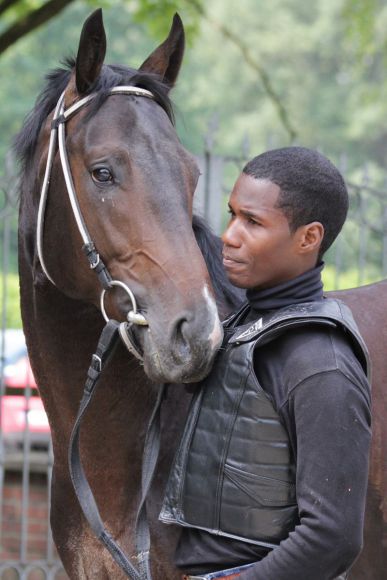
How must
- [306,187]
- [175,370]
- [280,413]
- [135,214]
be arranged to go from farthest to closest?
[135,214], [175,370], [306,187], [280,413]

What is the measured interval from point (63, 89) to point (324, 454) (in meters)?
1.39

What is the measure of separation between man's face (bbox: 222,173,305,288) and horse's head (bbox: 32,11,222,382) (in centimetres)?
14

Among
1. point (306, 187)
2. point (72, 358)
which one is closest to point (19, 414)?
point (72, 358)

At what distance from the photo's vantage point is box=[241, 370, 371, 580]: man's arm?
5.51ft

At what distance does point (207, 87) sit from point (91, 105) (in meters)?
28.2

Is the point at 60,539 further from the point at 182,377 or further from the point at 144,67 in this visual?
the point at 144,67

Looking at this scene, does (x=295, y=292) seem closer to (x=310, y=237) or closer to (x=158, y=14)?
(x=310, y=237)

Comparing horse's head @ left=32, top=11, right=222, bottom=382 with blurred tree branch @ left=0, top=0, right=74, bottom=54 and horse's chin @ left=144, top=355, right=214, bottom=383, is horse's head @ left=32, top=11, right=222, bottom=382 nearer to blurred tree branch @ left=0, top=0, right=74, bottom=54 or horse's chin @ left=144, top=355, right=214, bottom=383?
horse's chin @ left=144, top=355, right=214, bottom=383

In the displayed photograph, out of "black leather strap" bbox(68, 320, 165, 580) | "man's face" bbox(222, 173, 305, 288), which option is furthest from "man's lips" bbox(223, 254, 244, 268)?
"black leather strap" bbox(68, 320, 165, 580)

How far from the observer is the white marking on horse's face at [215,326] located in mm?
1973

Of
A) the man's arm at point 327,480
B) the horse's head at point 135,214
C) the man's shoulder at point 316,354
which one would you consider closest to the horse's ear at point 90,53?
the horse's head at point 135,214

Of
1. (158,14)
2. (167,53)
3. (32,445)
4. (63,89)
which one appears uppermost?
(158,14)

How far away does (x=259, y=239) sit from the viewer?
1926mm

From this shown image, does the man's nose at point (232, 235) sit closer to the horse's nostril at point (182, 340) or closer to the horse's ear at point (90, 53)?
the horse's nostril at point (182, 340)
